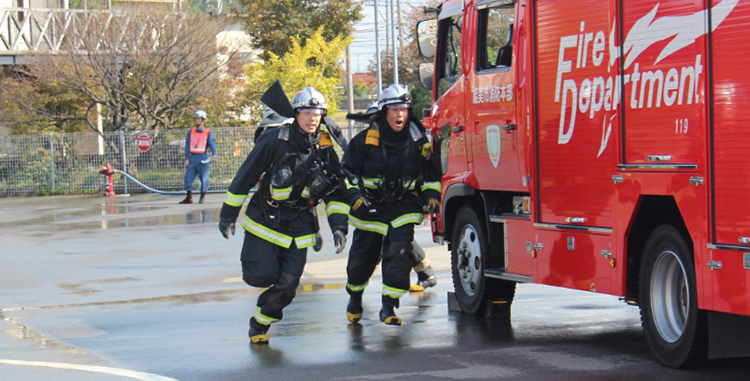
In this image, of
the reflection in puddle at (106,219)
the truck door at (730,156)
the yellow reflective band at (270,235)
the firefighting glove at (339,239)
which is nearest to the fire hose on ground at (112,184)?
the reflection in puddle at (106,219)

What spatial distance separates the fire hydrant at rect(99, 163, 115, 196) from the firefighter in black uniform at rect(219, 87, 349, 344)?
18.3 m

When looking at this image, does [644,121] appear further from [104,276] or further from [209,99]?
[209,99]

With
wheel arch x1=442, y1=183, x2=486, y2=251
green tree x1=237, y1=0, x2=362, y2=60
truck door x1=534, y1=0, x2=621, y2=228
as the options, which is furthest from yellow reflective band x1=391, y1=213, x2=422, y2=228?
green tree x1=237, y1=0, x2=362, y2=60

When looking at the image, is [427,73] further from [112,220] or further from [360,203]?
[112,220]

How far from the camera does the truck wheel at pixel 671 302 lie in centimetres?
634

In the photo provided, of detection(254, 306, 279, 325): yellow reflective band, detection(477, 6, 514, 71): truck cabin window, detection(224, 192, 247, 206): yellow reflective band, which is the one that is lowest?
detection(254, 306, 279, 325): yellow reflective band

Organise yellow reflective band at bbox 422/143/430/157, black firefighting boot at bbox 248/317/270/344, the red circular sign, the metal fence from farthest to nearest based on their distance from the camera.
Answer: the metal fence → the red circular sign → yellow reflective band at bbox 422/143/430/157 → black firefighting boot at bbox 248/317/270/344

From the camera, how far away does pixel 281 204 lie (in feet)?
26.7

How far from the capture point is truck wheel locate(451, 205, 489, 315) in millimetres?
8958

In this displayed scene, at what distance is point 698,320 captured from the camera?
20.6 feet

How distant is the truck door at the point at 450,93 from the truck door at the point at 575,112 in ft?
4.91

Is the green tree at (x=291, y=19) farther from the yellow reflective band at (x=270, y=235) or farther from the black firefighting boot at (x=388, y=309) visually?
the yellow reflective band at (x=270, y=235)

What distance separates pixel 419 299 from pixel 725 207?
15.5 feet

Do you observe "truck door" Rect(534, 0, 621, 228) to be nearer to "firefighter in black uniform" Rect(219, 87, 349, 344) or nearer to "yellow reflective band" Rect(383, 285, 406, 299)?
"yellow reflective band" Rect(383, 285, 406, 299)
